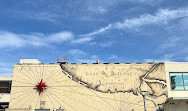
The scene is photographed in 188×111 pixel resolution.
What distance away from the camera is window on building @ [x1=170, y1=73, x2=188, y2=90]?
28359mm

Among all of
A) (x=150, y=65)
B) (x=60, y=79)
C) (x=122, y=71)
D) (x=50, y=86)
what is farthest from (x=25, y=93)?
(x=150, y=65)

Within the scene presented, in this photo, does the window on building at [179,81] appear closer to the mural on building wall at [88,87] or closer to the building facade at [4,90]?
the mural on building wall at [88,87]

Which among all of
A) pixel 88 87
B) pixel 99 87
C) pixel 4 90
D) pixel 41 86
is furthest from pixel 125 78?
pixel 4 90

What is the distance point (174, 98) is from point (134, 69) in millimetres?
7551

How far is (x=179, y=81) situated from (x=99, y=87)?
13735 millimetres

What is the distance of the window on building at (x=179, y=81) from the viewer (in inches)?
1117

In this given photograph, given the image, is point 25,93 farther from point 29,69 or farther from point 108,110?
point 108,110

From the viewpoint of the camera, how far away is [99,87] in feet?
92.5

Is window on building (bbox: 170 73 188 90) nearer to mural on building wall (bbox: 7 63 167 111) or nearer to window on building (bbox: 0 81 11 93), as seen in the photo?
mural on building wall (bbox: 7 63 167 111)

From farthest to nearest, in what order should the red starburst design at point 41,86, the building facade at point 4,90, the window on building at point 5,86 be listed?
the window on building at point 5,86 → the building facade at point 4,90 → the red starburst design at point 41,86

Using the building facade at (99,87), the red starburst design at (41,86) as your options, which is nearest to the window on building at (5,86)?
the building facade at (99,87)

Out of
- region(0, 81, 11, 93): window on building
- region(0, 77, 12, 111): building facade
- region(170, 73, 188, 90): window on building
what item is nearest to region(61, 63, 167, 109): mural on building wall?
region(170, 73, 188, 90): window on building

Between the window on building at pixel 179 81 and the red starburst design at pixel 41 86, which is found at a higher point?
the window on building at pixel 179 81

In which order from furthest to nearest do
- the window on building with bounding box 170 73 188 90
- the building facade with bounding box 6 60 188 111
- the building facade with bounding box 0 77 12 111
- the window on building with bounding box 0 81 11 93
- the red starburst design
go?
1. the window on building with bounding box 0 81 11 93
2. the building facade with bounding box 0 77 12 111
3. the window on building with bounding box 170 73 188 90
4. the red starburst design
5. the building facade with bounding box 6 60 188 111
